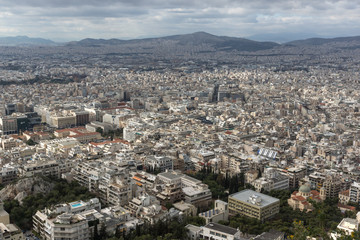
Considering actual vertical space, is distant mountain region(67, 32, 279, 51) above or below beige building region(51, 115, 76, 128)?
above

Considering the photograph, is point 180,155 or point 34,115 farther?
point 34,115

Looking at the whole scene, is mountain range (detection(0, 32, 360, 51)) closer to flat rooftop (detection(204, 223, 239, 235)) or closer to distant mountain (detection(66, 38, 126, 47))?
distant mountain (detection(66, 38, 126, 47))

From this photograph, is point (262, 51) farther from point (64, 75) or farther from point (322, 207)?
point (322, 207)

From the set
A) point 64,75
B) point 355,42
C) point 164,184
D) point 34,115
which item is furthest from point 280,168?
point 355,42

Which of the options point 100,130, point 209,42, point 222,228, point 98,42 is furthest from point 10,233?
point 98,42

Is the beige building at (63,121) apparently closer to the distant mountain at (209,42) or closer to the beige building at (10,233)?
the beige building at (10,233)

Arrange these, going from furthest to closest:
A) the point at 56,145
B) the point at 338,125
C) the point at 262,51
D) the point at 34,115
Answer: the point at 262,51, the point at 34,115, the point at 338,125, the point at 56,145

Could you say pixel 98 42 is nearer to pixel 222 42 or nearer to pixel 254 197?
pixel 222 42

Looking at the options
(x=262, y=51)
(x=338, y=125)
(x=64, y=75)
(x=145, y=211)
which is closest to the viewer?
(x=145, y=211)

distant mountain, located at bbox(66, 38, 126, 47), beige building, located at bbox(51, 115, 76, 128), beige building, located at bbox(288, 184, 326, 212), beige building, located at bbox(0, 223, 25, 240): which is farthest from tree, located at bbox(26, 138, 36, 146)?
distant mountain, located at bbox(66, 38, 126, 47)
